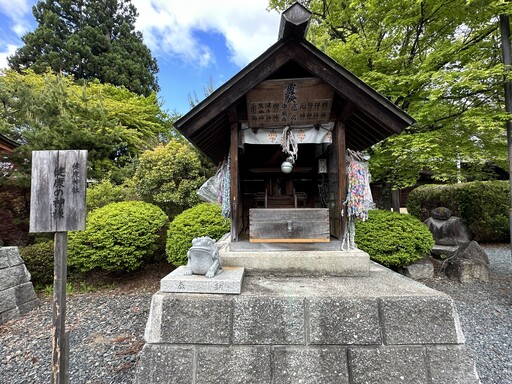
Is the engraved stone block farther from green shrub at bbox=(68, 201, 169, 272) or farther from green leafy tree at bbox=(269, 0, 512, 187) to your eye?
green leafy tree at bbox=(269, 0, 512, 187)

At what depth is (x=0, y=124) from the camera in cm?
782

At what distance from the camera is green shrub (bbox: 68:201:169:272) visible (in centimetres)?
612

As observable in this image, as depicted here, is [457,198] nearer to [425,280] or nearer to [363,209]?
[425,280]

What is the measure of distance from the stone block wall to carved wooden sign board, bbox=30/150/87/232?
4022 mm

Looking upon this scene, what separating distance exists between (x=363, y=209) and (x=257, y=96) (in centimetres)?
241

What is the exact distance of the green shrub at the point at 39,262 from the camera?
239 inches

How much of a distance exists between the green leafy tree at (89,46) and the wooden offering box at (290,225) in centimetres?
2103

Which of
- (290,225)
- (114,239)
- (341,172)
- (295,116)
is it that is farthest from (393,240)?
(114,239)

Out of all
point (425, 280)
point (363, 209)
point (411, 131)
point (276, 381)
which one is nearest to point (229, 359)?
point (276, 381)

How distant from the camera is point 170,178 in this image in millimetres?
8922

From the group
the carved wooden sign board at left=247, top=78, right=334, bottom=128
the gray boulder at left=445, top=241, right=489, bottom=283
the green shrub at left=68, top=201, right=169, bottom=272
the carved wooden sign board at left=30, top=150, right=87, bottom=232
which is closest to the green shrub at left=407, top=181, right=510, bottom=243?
the gray boulder at left=445, top=241, right=489, bottom=283

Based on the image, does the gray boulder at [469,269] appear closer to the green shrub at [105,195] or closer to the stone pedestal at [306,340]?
the stone pedestal at [306,340]

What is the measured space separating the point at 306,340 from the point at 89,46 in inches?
1007

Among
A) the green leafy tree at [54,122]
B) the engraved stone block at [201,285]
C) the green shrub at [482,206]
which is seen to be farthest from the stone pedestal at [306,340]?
the green shrub at [482,206]
